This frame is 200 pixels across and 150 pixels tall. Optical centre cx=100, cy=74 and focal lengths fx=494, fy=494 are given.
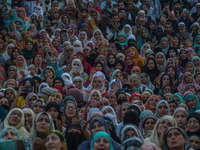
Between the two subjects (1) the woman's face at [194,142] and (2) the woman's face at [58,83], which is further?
(2) the woman's face at [58,83]

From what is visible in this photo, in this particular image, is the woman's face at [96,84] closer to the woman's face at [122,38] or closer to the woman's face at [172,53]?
the woman's face at [172,53]

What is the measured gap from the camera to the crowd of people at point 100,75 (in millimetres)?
6492

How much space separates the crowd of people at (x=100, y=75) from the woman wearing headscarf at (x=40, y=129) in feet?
0.04

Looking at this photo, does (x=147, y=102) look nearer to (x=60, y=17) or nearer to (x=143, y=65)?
(x=143, y=65)

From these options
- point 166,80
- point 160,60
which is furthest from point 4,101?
point 160,60

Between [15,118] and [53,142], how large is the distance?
1.31 m

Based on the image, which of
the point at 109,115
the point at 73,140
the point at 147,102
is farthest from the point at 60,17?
the point at 73,140

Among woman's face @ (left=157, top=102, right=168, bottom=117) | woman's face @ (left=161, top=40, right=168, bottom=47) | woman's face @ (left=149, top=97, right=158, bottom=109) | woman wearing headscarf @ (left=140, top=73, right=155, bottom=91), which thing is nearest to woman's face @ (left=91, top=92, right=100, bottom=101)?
woman's face @ (left=149, top=97, right=158, bottom=109)

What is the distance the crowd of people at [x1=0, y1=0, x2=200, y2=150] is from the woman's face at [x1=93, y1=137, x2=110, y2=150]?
12 millimetres

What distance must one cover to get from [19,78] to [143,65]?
3.30m

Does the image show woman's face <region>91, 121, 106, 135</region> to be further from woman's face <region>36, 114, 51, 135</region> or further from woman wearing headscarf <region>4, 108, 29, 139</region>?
woman wearing headscarf <region>4, 108, 29, 139</region>

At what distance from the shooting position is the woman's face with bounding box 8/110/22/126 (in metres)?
7.05

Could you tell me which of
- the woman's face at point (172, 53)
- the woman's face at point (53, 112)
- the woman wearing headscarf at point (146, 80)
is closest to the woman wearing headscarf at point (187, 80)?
the woman wearing headscarf at point (146, 80)

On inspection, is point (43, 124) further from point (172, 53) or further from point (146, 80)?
point (172, 53)
